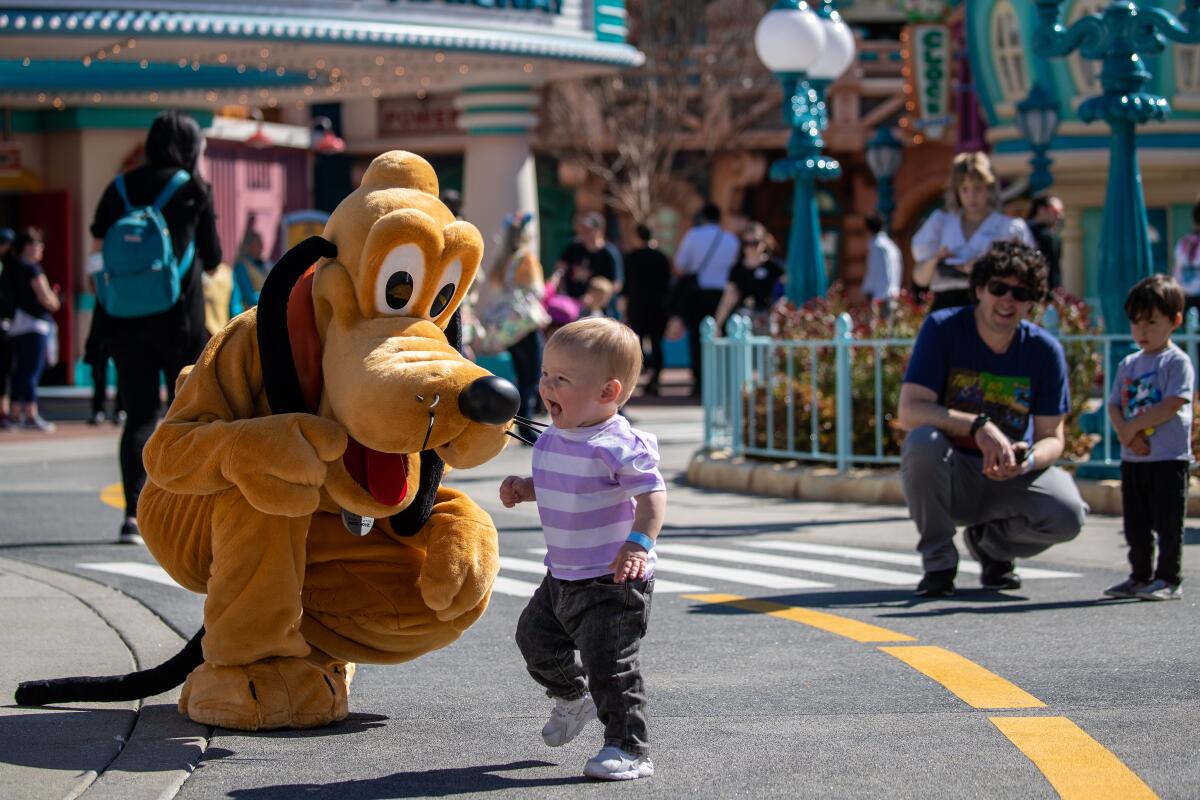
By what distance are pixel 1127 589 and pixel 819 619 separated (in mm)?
1270

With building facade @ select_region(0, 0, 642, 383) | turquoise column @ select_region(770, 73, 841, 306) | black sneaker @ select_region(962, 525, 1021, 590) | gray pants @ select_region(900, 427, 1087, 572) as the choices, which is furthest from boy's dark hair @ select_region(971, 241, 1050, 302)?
building facade @ select_region(0, 0, 642, 383)

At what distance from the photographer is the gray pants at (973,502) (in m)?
7.63

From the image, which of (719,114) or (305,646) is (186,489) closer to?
(305,646)

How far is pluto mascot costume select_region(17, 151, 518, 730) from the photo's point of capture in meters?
4.97

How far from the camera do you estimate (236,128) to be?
25594mm

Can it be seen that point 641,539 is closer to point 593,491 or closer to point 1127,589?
point 593,491

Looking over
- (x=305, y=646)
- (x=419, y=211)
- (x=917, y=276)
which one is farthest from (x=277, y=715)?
(x=917, y=276)

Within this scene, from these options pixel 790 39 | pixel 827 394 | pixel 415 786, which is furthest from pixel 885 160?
pixel 415 786

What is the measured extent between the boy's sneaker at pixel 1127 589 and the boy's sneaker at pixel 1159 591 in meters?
0.02

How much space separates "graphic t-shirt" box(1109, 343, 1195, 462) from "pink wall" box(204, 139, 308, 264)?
18.1 m

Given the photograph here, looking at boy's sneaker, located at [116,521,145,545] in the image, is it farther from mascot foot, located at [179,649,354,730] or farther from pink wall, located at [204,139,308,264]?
pink wall, located at [204,139,308,264]

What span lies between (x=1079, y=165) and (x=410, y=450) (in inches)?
745

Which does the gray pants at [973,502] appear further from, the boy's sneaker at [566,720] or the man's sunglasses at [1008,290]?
the boy's sneaker at [566,720]

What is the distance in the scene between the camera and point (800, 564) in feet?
28.9
